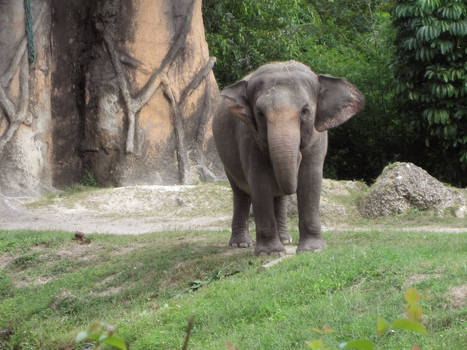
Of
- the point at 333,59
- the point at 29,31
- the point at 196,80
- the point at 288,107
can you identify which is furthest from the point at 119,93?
the point at 288,107

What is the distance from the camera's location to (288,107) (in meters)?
7.04

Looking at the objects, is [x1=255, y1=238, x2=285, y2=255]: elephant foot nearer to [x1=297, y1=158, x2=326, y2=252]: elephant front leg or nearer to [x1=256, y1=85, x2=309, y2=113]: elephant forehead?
[x1=297, y1=158, x2=326, y2=252]: elephant front leg

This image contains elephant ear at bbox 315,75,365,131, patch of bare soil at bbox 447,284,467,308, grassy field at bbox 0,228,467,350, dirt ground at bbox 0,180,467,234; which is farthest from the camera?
dirt ground at bbox 0,180,467,234

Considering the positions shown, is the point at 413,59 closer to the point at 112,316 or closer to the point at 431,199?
the point at 431,199

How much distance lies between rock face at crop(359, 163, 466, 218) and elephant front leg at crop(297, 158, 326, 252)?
4.47 meters

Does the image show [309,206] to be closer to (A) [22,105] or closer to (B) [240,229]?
(B) [240,229]

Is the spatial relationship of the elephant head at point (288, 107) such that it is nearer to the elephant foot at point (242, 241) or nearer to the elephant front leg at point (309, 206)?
the elephant front leg at point (309, 206)

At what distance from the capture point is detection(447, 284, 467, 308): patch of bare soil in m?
5.05

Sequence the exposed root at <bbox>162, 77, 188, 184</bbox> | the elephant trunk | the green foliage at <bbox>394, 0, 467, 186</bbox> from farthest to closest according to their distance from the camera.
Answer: the exposed root at <bbox>162, 77, 188, 184</bbox>
the green foliage at <bbox>394, 0, 467, 186</bbox>
the elephant trunk

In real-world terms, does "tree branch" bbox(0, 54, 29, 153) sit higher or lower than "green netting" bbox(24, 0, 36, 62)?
lower

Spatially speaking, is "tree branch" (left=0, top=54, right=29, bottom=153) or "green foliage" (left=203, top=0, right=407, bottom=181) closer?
"tree branch" (left=0, top=54, right=29, bottom=153)

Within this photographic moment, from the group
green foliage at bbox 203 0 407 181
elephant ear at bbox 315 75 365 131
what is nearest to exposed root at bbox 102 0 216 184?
green foliage at bbox 203 0 407 181

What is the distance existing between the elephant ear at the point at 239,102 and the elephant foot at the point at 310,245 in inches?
55.1

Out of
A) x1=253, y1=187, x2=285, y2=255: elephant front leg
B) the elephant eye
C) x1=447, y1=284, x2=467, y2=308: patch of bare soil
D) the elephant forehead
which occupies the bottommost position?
x1=447, y1=284, x2=467, y2=308: patch of bare soil
